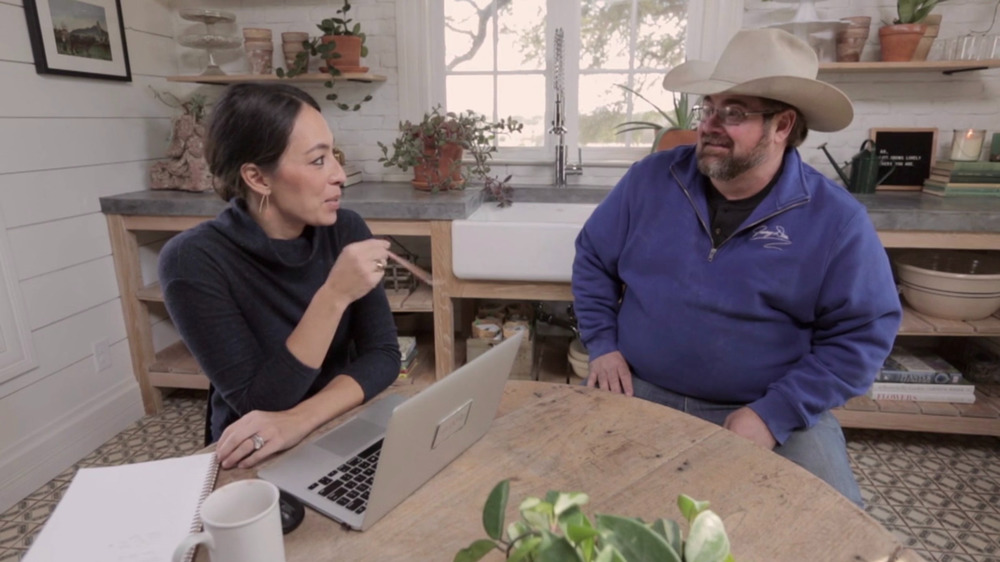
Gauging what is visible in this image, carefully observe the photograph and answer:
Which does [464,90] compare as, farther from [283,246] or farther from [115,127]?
[283,246]

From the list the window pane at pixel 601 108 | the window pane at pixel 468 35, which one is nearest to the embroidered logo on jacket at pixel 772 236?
the window pane at pixel 601 108

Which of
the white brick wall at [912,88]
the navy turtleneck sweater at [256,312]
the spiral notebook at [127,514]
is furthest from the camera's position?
the white brick wall at [912,88]

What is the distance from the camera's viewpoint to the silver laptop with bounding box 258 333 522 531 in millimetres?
771

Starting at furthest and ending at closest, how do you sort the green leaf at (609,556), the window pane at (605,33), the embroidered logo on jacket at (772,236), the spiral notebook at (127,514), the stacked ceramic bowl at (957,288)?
the window pane at (605,33) < the stacked ceramic bowl at (957,288) < the embroidered logo on jacket at (772,236) < the spiral notebook at (127,514) < the green leaf at (609,556)

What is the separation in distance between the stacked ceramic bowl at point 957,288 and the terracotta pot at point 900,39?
0.79m

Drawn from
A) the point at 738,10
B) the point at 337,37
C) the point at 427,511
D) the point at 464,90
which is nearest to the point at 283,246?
the point at 427,511

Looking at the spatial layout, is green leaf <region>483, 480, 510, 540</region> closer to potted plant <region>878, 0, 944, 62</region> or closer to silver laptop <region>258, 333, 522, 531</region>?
silver laptop <region>258, 333, 522, 531</region>

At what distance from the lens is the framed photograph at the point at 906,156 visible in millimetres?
2484

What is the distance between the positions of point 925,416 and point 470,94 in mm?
2242

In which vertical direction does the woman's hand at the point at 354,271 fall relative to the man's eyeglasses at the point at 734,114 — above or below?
below

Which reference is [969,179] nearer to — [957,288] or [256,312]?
[957,288]

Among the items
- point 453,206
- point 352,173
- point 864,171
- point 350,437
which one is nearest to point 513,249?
point 453,206

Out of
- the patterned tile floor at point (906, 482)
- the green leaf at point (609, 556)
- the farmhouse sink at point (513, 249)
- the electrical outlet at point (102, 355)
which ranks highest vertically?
the green leaf at point (609, 556)

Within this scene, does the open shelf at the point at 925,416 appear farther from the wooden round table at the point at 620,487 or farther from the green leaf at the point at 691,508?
the green leaf at the point at 691,508
